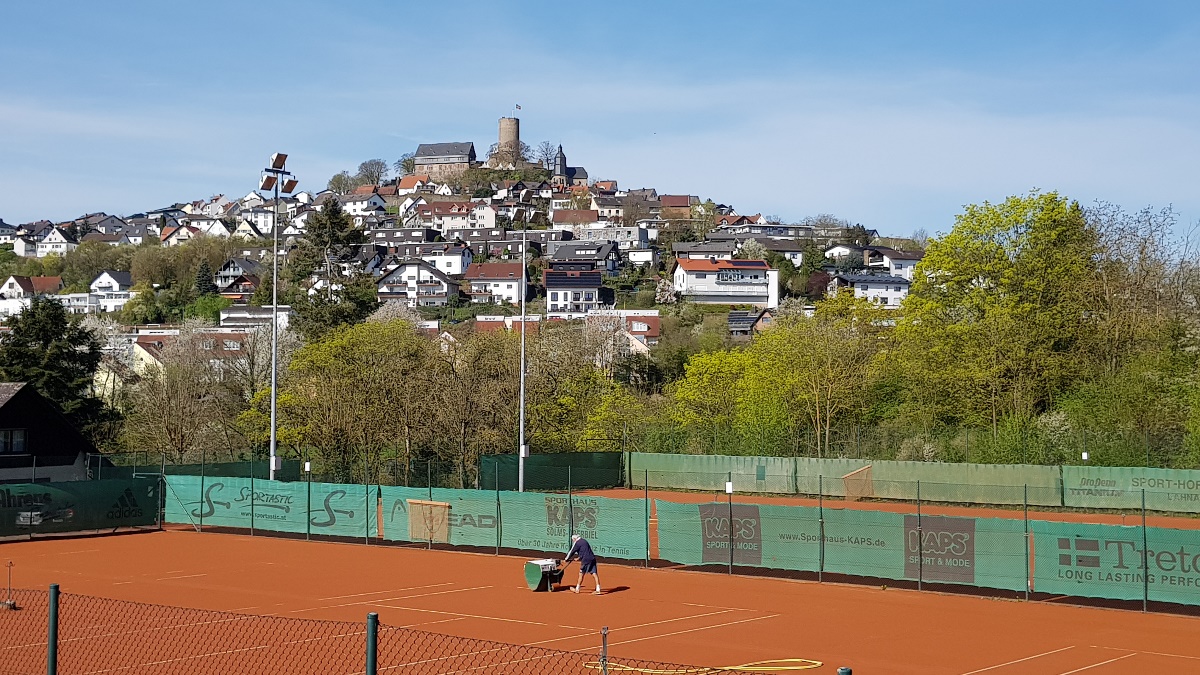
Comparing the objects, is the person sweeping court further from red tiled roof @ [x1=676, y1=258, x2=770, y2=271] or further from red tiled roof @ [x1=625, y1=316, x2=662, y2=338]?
red tiled roof @ [x1=676, y1=258, x2=770, y2=271]

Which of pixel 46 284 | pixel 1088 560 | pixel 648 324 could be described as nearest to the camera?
pixel 1088 560

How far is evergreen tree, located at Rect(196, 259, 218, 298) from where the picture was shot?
145m

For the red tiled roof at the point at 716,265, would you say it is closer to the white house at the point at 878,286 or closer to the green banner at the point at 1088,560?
the white house at the point at 878,286

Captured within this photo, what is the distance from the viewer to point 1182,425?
165 feet

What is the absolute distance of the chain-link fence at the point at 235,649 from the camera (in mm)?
16172

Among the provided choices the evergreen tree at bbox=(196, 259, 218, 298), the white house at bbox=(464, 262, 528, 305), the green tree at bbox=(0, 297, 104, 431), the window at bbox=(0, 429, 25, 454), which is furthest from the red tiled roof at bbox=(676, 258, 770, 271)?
the window at bbox=(0, 429, 25, 454)

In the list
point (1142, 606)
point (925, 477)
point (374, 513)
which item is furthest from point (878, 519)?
point (925, 477)

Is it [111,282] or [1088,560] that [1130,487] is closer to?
[1088,560]

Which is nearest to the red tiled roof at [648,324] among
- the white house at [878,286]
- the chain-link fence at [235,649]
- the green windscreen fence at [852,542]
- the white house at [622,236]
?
the white house at [878,286]

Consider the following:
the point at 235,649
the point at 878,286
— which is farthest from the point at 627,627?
the point at 878,286

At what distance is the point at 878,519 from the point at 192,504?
2446 centimetres

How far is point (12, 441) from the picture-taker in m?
49.5

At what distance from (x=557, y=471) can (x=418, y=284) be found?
97332 millimetres

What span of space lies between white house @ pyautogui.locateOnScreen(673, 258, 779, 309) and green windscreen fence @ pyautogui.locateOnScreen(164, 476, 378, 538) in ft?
307
